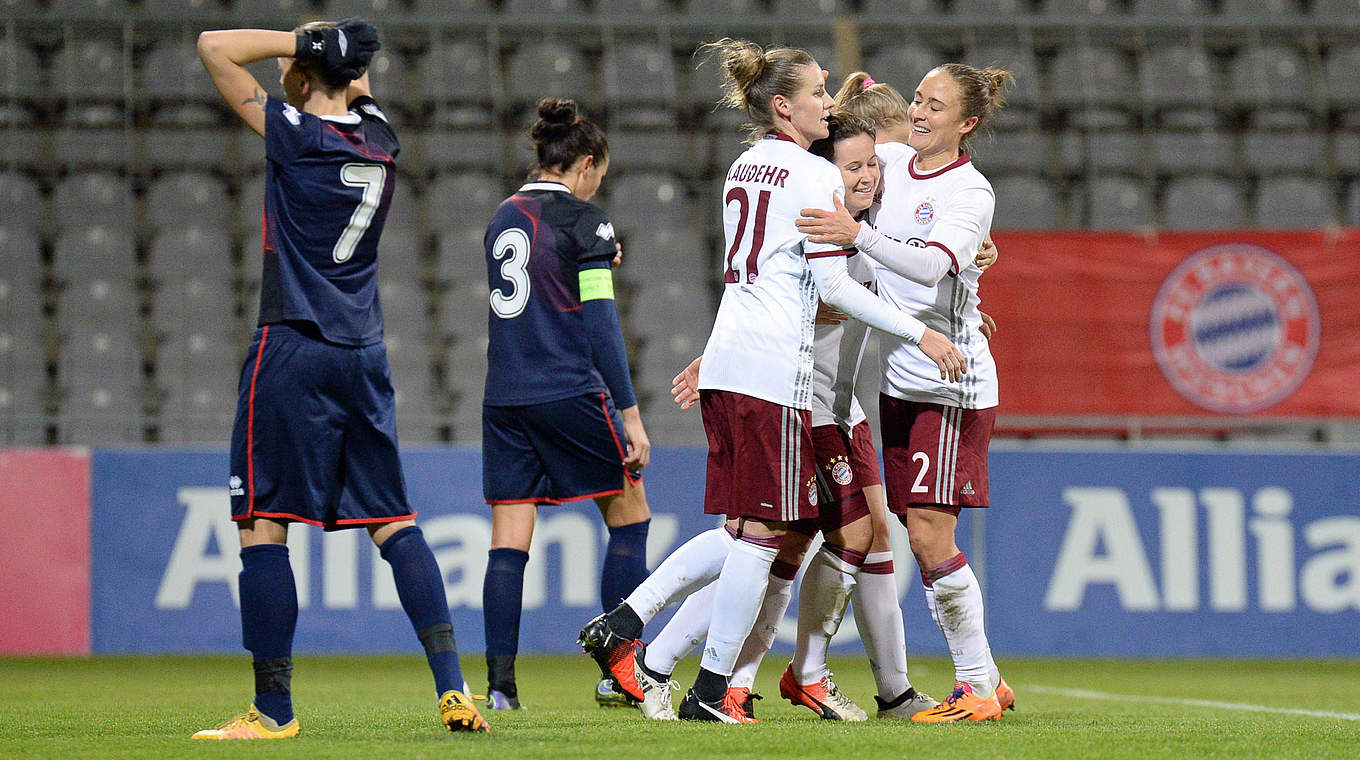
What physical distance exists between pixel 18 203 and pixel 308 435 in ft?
24.2

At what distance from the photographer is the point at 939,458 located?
4.13 meters

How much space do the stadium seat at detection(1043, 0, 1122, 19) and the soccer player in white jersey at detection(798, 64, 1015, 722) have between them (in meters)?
8.18

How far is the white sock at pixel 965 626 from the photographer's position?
4.12 meters

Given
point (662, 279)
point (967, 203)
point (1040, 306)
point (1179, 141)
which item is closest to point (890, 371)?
point (967, 203)

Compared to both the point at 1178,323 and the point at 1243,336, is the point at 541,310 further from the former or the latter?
the point at 1243,336

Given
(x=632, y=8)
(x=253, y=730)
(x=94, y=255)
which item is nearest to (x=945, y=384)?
(x=253, y=730)

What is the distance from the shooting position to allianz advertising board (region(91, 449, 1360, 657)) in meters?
7.62

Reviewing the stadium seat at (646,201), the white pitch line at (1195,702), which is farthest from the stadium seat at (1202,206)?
the white pitch line at (1195,702)

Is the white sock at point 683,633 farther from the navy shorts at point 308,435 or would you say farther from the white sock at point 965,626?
the navy shorts at point 308,435

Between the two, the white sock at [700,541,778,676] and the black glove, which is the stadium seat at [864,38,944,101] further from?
the black glove

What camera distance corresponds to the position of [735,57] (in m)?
4.04

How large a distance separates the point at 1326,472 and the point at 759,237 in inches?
208

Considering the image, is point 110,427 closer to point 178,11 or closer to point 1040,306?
point 178,11

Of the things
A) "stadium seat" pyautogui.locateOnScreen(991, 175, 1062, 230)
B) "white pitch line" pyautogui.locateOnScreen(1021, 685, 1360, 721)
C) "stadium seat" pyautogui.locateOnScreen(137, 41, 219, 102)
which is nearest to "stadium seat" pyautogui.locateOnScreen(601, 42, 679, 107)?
"stadium seat" pyautogui.locateOnScreen(991, 175, 1062, 230)
